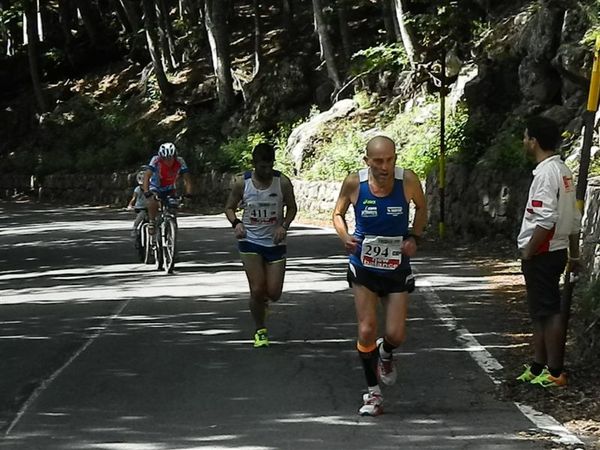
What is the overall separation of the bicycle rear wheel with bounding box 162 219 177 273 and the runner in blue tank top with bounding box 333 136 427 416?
9209mm

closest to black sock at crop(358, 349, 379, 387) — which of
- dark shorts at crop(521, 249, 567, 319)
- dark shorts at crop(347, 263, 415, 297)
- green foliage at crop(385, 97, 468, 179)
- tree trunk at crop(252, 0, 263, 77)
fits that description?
dark shorts at crop(347, 263, 415, 297)

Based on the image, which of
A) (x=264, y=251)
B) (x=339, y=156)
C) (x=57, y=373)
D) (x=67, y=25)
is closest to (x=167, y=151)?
(x=264, y=251)

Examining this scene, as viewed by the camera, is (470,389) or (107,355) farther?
(107,355)

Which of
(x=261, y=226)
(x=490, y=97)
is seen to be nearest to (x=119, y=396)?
(x=261, y=226)

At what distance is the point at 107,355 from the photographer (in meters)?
10.3

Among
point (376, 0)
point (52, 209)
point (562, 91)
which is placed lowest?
point (52, 209)

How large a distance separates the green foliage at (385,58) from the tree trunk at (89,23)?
2402 centimetres

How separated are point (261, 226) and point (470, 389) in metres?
2.90

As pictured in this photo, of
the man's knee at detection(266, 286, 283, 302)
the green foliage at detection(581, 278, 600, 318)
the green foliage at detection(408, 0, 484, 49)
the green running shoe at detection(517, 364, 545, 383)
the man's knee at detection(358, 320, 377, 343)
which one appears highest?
the green foliage at detection(408, 0, 484, 49)

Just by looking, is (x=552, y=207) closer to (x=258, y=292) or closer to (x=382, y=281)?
(x=382, y=281)

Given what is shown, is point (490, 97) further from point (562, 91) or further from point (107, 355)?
point (107, 355)

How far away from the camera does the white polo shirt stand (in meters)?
7.95

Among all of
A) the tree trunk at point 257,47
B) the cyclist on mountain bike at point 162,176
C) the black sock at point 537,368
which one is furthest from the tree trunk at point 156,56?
the black sock at point 537,368

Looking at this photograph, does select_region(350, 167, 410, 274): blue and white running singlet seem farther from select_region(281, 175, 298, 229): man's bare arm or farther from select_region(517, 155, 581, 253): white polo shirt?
select_region(281, 175, 298, 229): man's bare arm
